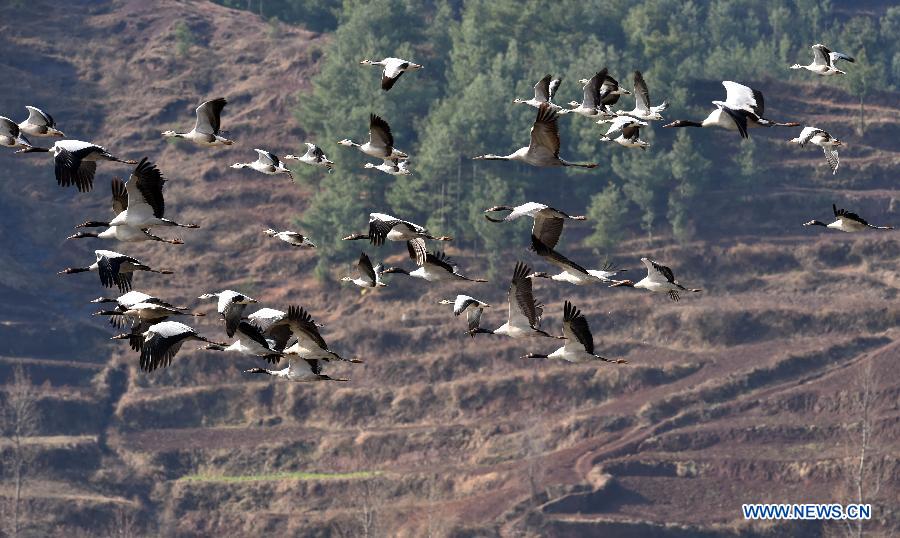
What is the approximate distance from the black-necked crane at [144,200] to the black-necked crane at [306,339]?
3.83 meters

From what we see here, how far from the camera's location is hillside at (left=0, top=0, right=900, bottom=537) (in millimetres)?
99500

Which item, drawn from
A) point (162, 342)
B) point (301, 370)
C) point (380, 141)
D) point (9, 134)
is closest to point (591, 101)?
point (380, 141)

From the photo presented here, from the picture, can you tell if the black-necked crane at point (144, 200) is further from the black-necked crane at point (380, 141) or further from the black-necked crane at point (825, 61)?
the black-necked crane at point (825, 61)

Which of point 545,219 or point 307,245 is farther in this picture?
point 307,245

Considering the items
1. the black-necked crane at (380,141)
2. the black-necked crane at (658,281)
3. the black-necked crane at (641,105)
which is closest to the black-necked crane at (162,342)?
the black-necked crane at (380,141)

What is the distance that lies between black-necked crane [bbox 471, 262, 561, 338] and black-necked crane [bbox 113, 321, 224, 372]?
307 inches

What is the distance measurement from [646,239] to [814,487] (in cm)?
2928

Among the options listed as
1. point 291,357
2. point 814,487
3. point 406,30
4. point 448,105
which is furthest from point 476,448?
point 291,357

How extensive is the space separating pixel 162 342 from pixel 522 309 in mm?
9021

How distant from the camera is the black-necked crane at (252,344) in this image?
43.9 m

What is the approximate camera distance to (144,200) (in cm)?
4462

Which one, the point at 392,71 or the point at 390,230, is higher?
the point at 392,71

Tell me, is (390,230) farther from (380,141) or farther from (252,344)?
(380,141)

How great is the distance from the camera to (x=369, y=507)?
310ft
